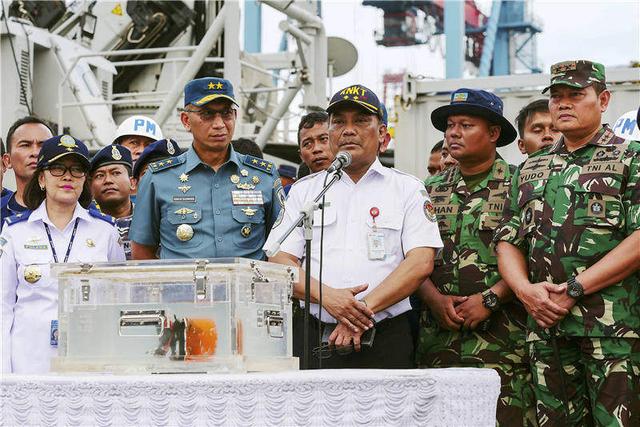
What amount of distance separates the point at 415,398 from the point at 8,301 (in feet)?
6.92

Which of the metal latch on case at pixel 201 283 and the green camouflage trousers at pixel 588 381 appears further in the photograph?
the green camouflage trousers at pixel 588 381

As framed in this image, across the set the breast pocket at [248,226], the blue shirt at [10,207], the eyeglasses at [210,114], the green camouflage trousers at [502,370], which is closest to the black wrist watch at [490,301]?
the green camouflage trousers at [502,370]

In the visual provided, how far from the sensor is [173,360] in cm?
280

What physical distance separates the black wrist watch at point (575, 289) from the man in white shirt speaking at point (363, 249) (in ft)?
1.98

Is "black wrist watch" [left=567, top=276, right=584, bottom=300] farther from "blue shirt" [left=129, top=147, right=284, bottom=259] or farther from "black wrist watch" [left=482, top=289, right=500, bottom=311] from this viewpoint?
"blue shirt" [left=129, top=147, right=284, bottom=259]

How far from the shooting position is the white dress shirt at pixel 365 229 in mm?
4059

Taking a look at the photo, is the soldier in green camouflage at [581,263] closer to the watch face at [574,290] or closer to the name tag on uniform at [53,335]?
the watch face at [574,290]

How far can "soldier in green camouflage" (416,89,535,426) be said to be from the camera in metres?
4.25

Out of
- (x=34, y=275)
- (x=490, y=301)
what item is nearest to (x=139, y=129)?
(x=34, y=275)

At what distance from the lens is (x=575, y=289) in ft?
12.1

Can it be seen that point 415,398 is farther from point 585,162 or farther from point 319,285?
point 585,162

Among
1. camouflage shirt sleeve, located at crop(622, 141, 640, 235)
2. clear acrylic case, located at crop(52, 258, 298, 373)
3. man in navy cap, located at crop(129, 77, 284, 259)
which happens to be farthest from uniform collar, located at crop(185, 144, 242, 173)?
camouflage shirt sleeve, located at crop(622, 141, 640, 235)

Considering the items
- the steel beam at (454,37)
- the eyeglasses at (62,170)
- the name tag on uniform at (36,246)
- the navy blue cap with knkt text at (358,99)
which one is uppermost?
the steel beam at (454,37)

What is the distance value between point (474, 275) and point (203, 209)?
125 centimetres
